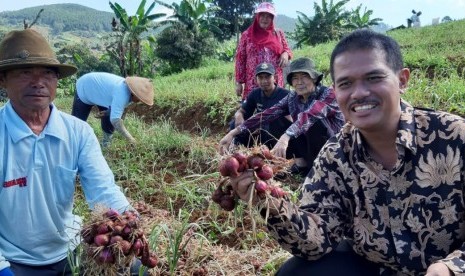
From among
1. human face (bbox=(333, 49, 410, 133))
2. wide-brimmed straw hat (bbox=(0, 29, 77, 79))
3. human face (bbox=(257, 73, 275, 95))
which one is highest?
wide-brimmed straw hat (bbox=(0, 29, 77, 79))

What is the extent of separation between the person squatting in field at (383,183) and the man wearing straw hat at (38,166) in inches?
31.4

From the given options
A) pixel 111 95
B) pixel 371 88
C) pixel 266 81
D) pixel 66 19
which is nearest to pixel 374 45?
pixel 371 88

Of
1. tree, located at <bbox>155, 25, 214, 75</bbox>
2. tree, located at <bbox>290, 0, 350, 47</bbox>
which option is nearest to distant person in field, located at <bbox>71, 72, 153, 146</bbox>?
tree, located at <bbox>155, 25, 214, 75</bbox>

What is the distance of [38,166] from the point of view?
75.7 inches

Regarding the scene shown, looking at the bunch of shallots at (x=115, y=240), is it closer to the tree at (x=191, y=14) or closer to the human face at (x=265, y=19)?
the human face at (x=265, y=19)

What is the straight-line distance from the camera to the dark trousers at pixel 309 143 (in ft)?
12.2

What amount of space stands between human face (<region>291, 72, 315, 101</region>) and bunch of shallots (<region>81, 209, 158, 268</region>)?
88.0 inches

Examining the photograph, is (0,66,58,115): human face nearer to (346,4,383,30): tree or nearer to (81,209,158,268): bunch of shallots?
(81,209,158,268): bunch of shallots

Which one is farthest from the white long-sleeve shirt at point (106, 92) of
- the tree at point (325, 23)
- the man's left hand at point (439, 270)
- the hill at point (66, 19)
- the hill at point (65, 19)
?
the hill at point (65, 19)

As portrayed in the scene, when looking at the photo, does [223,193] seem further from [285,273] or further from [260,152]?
[285,273]

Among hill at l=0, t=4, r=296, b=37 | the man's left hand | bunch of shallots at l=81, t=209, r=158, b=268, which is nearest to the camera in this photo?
the man's left hand

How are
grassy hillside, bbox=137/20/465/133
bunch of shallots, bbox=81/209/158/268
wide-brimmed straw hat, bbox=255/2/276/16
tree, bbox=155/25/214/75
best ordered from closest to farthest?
bunch of shallots, bbox=81/209/158/268 → wide-brimmed straw hat, bbox=255/2/276/16 → grassy hillside, bbox=137/20/465/133 → tree, bbox=155/25/214/75

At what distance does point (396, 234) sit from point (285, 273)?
45 centimetres

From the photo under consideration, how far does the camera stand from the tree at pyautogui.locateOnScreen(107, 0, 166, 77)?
17516mm
